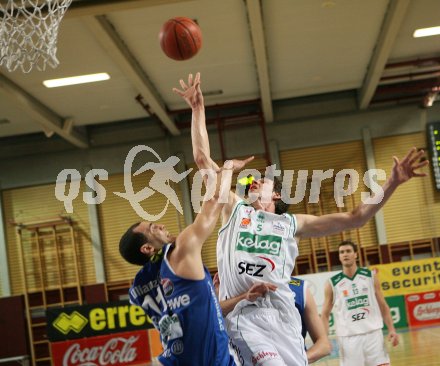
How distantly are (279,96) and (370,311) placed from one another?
934 cm

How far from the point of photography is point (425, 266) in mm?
15070

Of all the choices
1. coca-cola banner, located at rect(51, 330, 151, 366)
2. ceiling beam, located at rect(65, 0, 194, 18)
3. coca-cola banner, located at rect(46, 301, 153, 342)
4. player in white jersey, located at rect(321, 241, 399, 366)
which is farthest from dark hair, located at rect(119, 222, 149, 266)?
coca-cola banner, located at rect(46, 301, 153, 342)

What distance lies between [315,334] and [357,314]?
11.5ft

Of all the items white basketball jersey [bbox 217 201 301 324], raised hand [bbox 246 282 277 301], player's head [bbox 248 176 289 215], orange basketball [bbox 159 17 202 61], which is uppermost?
orange basketball [bbox 159 17 202 61]

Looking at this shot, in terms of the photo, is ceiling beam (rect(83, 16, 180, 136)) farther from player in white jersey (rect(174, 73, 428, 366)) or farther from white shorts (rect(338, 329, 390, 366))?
player in white jersey (rect(174, 73, 428, 366))

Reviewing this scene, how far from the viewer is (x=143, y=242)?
3.88m

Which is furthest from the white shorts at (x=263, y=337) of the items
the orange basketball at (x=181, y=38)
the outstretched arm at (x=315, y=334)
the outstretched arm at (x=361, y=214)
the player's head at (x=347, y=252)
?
the player's head at (x=347, y=252)

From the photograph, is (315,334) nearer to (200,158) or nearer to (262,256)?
(262,256)

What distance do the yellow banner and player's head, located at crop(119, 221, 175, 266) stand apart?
11.6 m

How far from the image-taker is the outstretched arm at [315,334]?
4773 millimetres

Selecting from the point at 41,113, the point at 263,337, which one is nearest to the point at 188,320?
the point at 263,337

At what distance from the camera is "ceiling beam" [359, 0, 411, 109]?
11.2m

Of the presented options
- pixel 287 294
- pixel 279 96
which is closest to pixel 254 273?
pixel 287 294

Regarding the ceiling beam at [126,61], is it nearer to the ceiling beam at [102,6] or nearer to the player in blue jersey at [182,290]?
the ceiling beam at [102,6]
